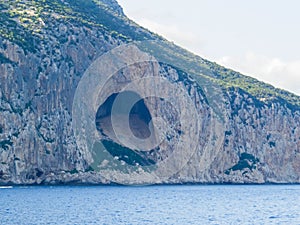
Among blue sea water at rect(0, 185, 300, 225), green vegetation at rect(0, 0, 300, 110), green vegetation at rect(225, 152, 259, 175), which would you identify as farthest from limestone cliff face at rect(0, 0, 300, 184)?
blue sea water at rect(0, 185, 300, 225)

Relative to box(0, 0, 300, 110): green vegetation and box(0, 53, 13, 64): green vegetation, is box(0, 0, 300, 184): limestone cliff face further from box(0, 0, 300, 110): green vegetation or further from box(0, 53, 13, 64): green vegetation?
box(0, 0, 300, 110): green vegetation

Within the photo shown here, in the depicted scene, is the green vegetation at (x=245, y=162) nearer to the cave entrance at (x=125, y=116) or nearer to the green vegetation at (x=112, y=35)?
the green vegetation at (x=112, y=35)

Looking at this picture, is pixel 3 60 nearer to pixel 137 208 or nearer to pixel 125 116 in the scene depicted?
pixel 125 116

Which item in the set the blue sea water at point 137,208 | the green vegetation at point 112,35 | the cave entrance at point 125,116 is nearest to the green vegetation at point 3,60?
the green vegetation at point 112,35

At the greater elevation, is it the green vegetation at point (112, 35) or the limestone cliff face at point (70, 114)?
the green vegetation at point (112, 35)

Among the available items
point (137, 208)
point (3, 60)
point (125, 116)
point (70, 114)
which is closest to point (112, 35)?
point (125, 116)

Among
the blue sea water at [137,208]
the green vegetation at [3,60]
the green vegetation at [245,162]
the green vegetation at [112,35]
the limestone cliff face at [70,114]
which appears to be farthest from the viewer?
the green vegetation at [245,162]
